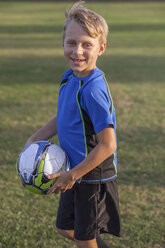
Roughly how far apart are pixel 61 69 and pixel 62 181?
9.30 metres

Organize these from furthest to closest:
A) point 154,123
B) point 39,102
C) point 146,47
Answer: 1. point 146,47
2. point 39,102
3. point 154,123

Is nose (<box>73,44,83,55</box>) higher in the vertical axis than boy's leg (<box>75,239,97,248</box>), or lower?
higher

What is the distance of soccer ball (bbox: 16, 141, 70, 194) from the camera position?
2402mm

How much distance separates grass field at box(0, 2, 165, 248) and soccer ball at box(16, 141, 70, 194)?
108cm

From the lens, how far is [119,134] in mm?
6059

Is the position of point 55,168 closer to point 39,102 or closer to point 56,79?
point 39,102

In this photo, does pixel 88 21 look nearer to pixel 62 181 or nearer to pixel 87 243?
pixel 62 181

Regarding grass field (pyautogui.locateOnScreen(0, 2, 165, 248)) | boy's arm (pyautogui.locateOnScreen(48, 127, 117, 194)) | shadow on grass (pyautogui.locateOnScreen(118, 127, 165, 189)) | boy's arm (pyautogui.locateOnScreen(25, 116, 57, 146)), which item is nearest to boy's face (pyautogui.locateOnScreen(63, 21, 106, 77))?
boy's arm (pyautogui.locateOnScreen(48, 127, 117, 194))

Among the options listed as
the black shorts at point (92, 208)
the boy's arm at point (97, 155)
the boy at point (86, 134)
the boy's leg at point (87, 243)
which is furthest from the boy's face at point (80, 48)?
the boy's leg at point (87, 243)

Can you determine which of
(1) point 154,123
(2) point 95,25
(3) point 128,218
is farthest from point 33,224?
(1) point 154,123

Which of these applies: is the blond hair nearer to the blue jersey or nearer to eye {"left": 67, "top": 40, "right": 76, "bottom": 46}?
eye {"left": 67, "top": 40, "right": 76, "bottom": 46}

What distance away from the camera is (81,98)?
7.50 feet

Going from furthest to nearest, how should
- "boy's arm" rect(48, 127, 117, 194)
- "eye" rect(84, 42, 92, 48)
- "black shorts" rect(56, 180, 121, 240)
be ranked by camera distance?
"black shorts" rect(56, 180, 121, 240) → "eye" rect(84, 42, 92, 48) → "boy's arm" rect(48, 127, 117, 194)

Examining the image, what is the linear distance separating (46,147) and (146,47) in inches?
569
